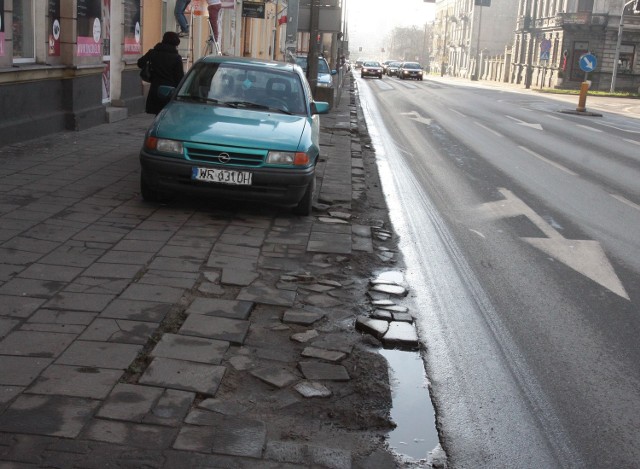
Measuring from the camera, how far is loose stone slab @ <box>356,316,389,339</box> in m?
5.57

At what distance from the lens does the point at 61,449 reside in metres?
3.55

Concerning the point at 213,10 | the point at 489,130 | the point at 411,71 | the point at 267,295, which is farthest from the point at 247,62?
the point at 411,71

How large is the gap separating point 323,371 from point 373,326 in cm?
92

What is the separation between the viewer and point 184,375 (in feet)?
14.7

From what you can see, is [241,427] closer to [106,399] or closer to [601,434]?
[106,399]

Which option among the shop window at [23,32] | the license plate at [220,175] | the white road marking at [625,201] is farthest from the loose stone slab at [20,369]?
the shop window at [23,32]

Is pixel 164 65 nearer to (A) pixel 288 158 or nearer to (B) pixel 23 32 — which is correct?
(B) pixel 23 32

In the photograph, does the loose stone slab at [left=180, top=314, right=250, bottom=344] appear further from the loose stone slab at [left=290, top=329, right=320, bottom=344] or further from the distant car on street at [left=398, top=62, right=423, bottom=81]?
the distant car on street at [left=398, top=62, right=423, bottom=81]

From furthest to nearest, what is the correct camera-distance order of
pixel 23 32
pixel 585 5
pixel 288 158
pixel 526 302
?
pixel 585 5, pixel 23 32, pixel 288 158, pixel 526 302

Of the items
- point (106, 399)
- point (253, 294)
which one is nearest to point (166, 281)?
point (253, 294)

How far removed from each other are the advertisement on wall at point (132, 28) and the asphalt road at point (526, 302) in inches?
249

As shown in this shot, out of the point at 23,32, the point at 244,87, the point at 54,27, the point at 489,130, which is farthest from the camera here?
the point at 489,130

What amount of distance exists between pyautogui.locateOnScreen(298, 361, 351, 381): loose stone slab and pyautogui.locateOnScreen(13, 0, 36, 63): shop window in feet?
31.5

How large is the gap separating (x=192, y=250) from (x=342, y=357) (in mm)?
2531
